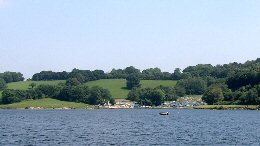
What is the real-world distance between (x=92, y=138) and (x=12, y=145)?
1509 centimetres

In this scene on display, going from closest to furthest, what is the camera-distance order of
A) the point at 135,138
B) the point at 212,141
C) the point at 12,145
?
1. the point at 12,145
2. the point at 212,141
3. the point at 135,138

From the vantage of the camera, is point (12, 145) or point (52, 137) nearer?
point (12, 145)

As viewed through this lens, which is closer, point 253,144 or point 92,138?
point 253,144

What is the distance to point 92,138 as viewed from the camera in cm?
8494

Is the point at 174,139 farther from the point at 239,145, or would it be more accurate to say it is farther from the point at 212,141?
the point at 239,145

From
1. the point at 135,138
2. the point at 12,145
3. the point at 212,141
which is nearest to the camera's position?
the point at 12,145

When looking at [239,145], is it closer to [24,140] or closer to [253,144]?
[253,144]

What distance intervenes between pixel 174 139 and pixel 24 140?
81.1 ft

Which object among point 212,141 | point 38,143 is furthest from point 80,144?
point 212,141

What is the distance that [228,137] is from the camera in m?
88.1

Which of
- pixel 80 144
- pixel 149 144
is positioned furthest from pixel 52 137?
pixel 149 144

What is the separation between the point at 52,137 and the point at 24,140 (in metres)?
6.27

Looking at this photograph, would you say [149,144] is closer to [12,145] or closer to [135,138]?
[135,138]

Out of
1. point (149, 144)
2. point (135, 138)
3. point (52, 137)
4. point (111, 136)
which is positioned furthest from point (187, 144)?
point (52, 137)
